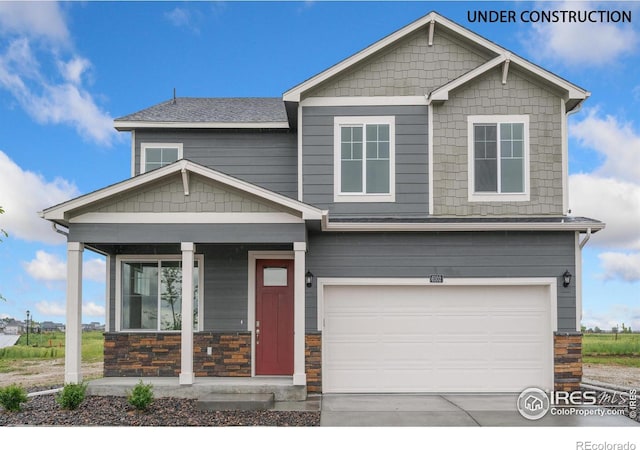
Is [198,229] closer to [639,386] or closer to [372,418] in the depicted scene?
[372,418]

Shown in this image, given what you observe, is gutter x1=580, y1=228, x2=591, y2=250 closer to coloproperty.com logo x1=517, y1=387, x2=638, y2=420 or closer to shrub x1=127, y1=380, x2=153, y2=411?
coloproperty.com logo x1=517, y1=387, x2=638, y2=420

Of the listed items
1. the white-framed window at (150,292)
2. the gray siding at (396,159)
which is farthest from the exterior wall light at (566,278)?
the white-framed window at (150,292)

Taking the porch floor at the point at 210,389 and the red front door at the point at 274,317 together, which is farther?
the red front door at the point at 274,317

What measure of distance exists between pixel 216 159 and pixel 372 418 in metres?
6.40

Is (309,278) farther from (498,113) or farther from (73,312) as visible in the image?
(498,113)

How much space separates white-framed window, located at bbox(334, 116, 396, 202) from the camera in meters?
12.4

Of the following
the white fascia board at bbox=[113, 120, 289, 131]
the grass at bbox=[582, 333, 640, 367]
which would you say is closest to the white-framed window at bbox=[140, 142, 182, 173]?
the white fascia board at bbox=[113, 120, 289, 131]

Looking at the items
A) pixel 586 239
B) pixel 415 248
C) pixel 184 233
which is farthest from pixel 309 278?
pixel 586 239

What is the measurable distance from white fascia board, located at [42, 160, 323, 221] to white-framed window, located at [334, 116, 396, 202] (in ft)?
5.49

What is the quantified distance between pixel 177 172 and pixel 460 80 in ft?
17.6

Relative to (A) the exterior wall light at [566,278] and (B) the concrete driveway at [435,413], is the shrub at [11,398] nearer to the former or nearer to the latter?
(B) the concrete driveway at [435,413]

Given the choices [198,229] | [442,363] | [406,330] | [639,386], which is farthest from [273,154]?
[639,386]

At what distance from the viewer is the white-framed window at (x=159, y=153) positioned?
13773mm

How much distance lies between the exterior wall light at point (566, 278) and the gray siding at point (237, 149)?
5574 mm
